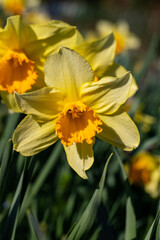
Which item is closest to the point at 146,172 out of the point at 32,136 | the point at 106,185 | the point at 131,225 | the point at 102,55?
the point at 106,185

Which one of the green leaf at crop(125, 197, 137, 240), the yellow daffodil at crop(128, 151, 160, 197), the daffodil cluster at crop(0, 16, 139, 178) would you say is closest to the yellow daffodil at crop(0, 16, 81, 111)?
the daffodil cluster at crop(0, 16, 139, 178)

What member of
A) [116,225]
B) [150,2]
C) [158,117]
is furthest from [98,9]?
[116,225]

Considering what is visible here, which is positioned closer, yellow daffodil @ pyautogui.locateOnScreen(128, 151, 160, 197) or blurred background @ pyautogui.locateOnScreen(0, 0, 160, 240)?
blurred background @ pyautogui.locateOnScreen(0, 0, 160, 240)

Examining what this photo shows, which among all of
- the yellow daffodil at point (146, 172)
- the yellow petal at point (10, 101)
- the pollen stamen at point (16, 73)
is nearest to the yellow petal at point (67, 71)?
the pollen stamen at point (16, 73)

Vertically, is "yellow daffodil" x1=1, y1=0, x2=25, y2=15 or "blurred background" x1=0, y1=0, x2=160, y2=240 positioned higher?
"yellow daffodil" x1=1, y1=0, x2=25, y2=15

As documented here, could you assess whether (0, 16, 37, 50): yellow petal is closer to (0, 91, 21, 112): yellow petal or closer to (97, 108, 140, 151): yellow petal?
(0, 91, 21, 112): yellow petal

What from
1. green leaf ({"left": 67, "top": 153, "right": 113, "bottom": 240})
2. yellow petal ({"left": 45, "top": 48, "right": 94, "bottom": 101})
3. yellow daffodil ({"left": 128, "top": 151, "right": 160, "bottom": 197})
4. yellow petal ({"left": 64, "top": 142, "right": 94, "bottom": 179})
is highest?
yellow petal ({"left": 45, "top": 48, "right": 94, "bottom": 101})

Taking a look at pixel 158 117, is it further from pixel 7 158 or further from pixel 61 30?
pixel 7 158
